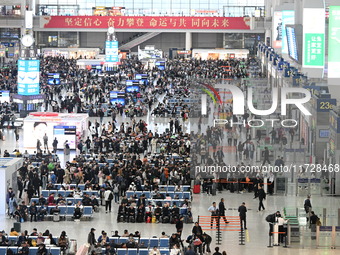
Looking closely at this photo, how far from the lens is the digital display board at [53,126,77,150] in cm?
4122

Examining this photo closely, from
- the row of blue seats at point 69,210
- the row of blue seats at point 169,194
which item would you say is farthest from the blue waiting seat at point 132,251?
the row of blue seats at point 169,194

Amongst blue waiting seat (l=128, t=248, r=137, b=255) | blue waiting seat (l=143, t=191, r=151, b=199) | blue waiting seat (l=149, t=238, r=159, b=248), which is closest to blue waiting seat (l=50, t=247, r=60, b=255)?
blue waiting seat (l=128, t=248, r=137, b=255)

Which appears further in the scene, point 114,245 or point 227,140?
point 227,140

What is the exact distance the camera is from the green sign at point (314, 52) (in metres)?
41.9

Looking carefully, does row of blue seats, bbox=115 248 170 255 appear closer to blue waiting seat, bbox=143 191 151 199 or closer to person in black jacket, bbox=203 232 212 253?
person in black jacket, bbox=203 232 212 253

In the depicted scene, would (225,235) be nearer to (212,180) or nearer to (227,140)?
(227,140)

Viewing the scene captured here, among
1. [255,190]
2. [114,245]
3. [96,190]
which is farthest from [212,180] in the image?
[114,245]

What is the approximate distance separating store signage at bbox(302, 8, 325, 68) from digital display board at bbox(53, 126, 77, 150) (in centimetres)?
1071

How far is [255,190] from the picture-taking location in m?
31.5

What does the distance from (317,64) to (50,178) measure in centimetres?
1452

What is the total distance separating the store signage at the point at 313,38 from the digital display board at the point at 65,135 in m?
10.7

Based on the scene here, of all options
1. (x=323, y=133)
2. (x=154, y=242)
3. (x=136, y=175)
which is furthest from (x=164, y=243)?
(x=136, y=175)

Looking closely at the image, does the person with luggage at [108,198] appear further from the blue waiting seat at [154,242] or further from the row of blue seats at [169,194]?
the blue waiting seat at [154,242]

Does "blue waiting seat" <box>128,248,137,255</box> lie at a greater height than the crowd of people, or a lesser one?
lesser
